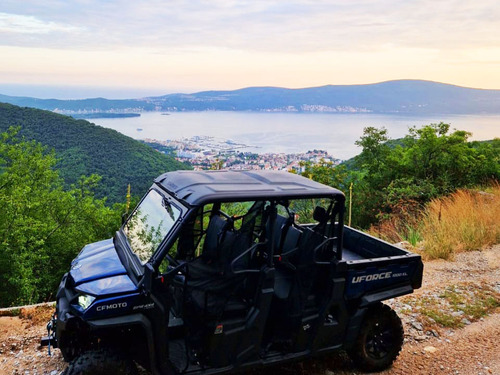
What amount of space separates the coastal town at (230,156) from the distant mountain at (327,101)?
29.6m

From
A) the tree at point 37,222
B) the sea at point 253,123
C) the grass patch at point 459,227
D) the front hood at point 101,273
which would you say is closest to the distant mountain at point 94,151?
the tree at point 37,222

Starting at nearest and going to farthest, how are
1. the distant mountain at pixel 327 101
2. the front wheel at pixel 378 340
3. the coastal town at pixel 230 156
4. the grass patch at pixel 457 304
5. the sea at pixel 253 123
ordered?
the front wheel at pixel 378 340 < the grass patch at pixel 457 304 < the coastal town at pixel 230 156 < the sea at pixel 253 123 < the distant mountain at pixel 327 101

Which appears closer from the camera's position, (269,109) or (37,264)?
(37,264)

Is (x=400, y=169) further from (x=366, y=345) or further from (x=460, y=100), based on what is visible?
(x=460, y=100)

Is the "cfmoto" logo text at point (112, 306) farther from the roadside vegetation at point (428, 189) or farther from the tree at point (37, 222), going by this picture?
the roadside vegetation at point (428, 189)

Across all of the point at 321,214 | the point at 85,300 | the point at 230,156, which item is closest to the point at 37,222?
the point at 85,300

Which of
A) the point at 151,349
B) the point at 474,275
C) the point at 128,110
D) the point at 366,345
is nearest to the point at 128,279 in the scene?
the point at 151,349

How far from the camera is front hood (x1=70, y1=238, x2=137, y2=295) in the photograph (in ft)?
11.3

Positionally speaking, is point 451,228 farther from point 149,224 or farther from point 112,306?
point 112,306

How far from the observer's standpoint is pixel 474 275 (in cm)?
781

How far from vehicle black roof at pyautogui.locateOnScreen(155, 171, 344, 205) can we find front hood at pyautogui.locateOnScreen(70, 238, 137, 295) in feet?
2.65

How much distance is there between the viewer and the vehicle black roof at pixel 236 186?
358cm

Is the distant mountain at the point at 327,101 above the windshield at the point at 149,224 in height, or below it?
above

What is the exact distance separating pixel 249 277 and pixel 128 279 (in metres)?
1.03
